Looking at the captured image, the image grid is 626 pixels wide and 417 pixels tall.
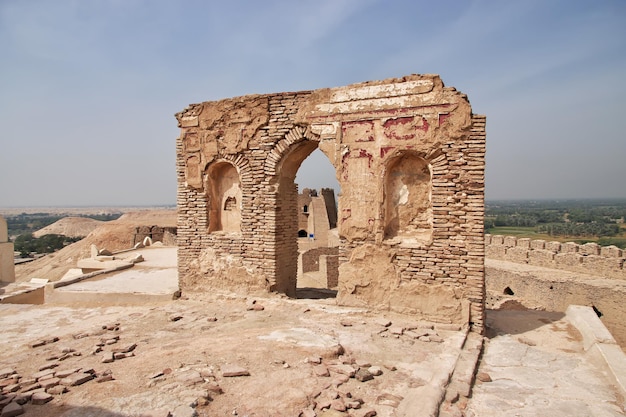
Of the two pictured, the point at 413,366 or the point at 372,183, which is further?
the point at 372,183

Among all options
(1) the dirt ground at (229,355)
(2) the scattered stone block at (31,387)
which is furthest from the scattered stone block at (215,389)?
(2) the scattered stone block at (31,387)

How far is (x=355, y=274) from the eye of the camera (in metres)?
8.23

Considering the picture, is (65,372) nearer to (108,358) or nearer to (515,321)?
(108,358)

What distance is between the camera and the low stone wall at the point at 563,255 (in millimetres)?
18281

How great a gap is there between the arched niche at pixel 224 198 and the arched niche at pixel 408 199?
3.51m

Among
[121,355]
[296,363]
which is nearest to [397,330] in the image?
[296,363]

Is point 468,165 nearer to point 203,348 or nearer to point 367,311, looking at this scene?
point 367,311

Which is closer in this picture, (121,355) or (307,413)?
(307,413)

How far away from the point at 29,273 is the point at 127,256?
616 inches

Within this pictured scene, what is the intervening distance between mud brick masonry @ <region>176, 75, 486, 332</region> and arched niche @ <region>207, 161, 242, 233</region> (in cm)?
2

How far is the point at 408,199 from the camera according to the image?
26.8 ft

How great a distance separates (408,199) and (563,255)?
15564mm

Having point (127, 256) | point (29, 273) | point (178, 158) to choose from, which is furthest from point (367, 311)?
point (29, 273)

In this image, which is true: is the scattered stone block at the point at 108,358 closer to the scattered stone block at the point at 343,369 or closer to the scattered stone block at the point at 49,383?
the scattered stone block at the point at 49,383
